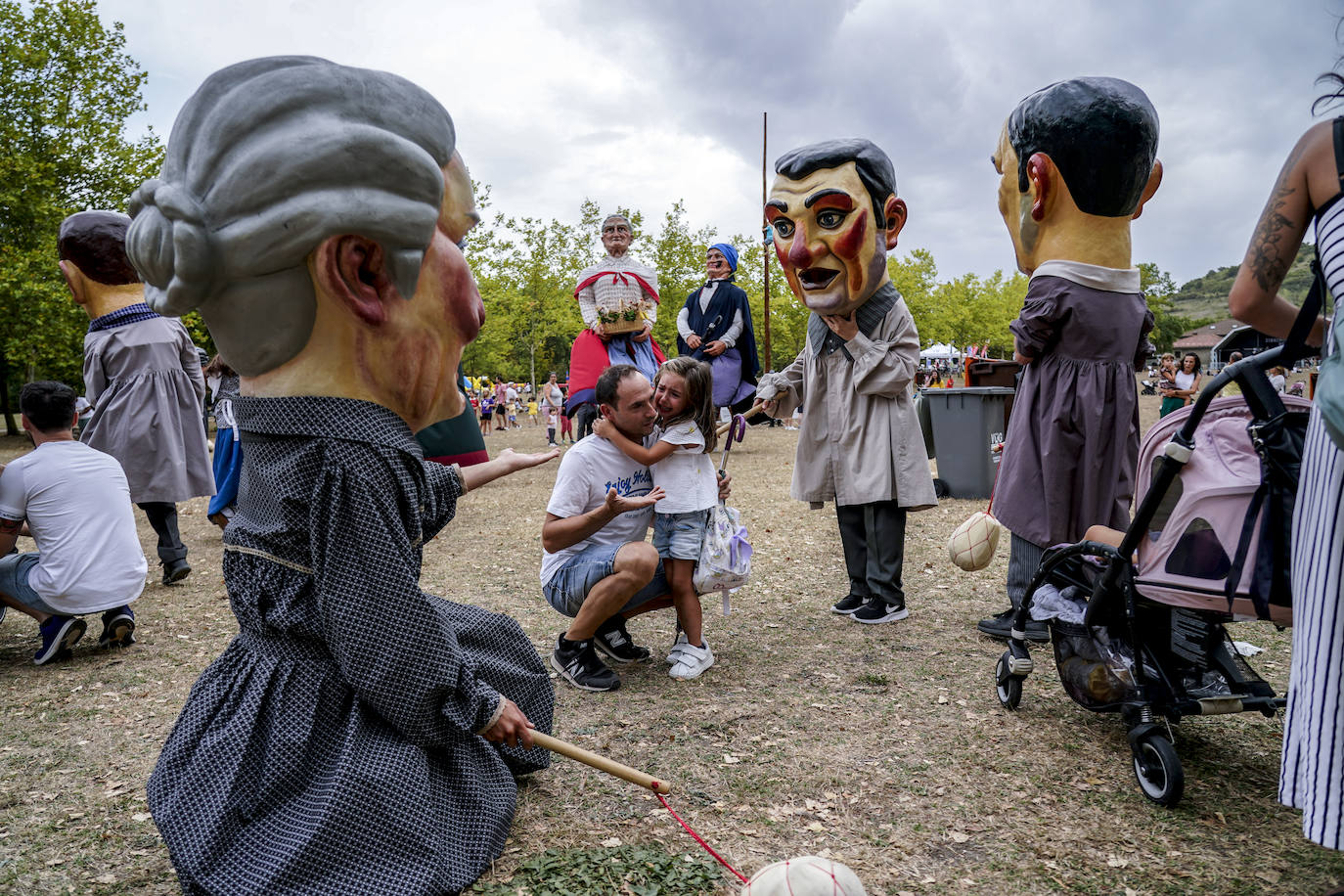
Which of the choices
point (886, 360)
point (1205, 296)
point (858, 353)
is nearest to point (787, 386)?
point (858, 353)

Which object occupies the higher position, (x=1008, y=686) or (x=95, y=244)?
(x=95, y=244)

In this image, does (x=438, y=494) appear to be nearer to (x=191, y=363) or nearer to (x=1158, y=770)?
(x=1158, y=770)

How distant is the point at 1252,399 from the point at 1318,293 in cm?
31

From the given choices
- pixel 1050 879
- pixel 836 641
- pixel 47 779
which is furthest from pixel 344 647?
pixel 836 641

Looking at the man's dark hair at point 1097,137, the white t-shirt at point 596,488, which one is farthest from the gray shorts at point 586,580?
the man's dark hair at point 1097,137

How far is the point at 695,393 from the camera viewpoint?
3.67 m

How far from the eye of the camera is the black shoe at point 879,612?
4.49 metres

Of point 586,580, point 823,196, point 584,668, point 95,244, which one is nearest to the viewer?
point 586,580

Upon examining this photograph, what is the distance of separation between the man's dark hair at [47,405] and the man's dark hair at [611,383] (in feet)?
8.24

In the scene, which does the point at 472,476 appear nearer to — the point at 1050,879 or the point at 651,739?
the point at 651,739

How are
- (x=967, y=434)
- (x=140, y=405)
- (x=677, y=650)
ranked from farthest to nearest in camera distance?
1. (x=967, y=434)
2. (x=140, y=405)
3. (x=677, y=650)

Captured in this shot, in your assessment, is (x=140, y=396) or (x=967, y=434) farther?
(x=967, y=434)

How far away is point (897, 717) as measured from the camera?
10.7 feet

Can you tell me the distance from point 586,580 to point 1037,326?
7.45 feet
